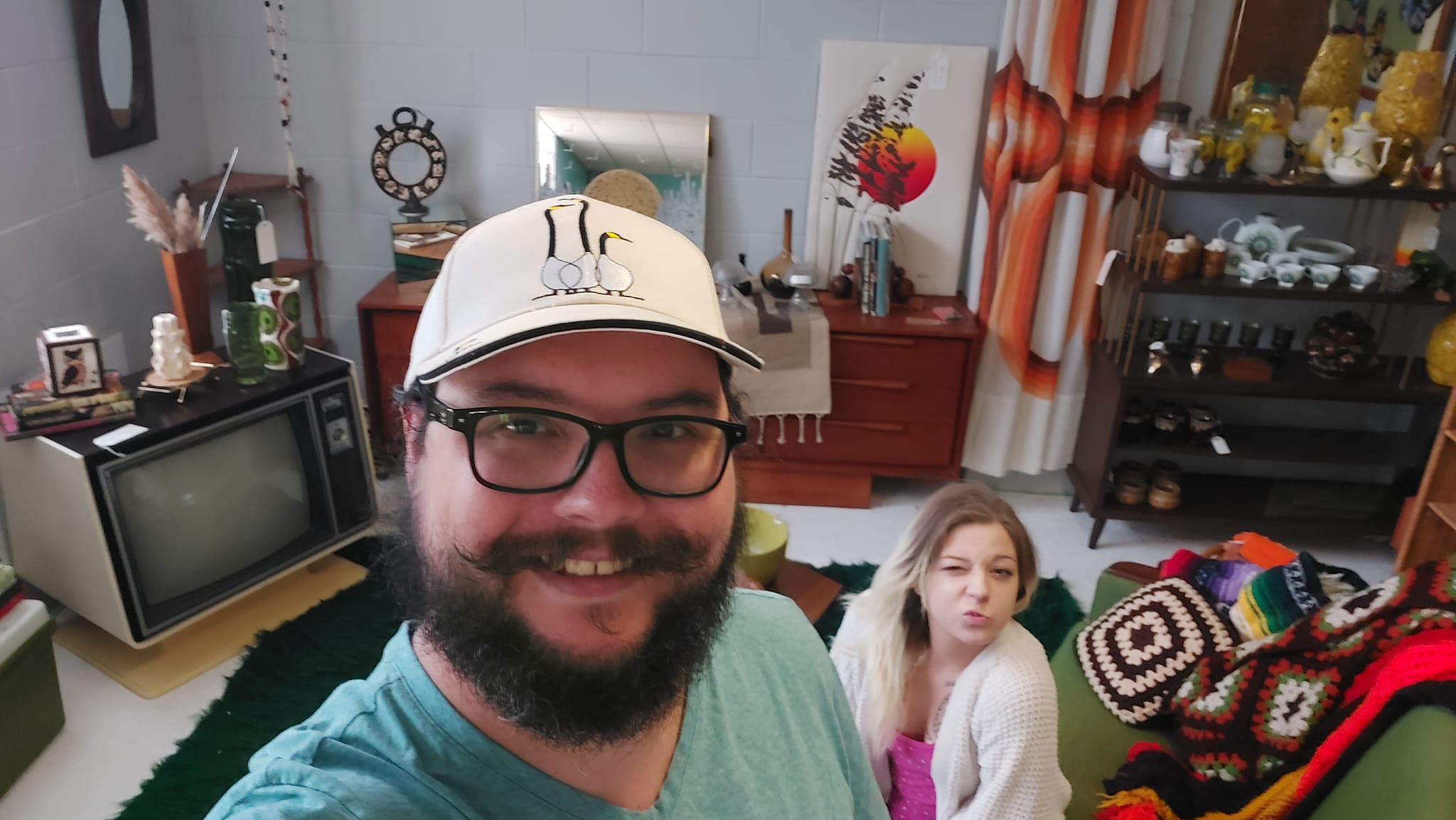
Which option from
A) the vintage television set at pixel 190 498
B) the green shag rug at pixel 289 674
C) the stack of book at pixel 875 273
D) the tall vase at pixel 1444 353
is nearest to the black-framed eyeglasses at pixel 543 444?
the green shag rug at pixel 289 674

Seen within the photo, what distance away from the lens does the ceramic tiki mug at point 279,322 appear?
2.38 metres

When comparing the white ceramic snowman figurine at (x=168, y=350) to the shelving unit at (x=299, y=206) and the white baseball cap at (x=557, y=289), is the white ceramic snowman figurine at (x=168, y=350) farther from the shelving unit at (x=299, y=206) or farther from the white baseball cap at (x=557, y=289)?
the white baseball cap at (x=557, y=289)

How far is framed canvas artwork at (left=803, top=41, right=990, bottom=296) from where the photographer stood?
2949 mm

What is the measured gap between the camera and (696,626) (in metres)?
0.84

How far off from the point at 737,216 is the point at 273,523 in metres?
1.68

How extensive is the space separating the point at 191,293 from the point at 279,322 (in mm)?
303

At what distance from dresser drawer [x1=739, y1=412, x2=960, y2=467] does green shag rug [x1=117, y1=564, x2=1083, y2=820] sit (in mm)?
413

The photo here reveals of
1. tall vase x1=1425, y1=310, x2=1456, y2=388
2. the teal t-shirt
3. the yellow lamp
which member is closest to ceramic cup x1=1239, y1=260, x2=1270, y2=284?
tall vase x1=1425, y1=310, x2=1456, y2=388

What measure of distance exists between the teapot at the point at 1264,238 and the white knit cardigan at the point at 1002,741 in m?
1.78

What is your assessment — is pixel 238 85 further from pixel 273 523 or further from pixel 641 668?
pixel 641 668

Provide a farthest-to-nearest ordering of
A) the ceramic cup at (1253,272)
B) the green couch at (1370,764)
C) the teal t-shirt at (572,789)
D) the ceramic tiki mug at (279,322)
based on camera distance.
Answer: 1. the ceramic cup at (1253,272)
2. the ceramic tiki mug at (279,322)
3. the green couch at (1370,764)
4. the teal t-shirt at (572,789)

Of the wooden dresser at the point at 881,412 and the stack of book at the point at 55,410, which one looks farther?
the wooden dresser at the point at 881,412

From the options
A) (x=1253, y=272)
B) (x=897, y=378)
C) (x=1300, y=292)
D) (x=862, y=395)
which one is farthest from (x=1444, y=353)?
(x=862, y=395)

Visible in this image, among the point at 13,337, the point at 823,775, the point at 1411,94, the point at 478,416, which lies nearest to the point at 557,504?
the point at 478,416
